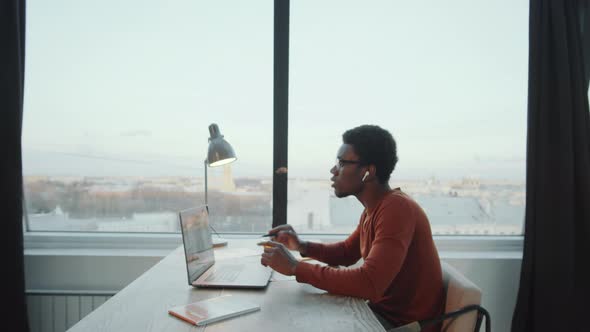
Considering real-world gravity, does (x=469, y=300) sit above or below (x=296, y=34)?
below

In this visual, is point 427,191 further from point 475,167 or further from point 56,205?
point 56,205

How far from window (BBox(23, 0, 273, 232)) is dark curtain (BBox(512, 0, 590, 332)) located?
1.50 m

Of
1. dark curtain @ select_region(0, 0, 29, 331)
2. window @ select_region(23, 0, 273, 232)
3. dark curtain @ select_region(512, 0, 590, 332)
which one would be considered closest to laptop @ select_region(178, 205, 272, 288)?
window @ select_region(23, 0, 273, 232)

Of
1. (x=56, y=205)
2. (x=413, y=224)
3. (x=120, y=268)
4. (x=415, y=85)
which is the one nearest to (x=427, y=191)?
(x=415, y=85)

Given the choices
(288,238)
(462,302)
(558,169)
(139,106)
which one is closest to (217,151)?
(288,238)

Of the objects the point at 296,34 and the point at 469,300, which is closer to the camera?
the point at 469,300

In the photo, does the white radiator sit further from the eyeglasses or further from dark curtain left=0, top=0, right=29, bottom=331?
the eyeglasses

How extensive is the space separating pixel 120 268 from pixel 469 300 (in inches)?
75.5

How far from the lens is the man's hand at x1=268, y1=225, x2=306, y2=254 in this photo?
1870mm

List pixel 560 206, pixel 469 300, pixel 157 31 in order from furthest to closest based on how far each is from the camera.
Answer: pixel 157 31, pixel 560 206, pixel 469 300

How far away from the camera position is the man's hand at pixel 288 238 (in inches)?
73.6

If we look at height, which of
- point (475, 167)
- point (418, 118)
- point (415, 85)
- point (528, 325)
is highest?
point (415, 85)

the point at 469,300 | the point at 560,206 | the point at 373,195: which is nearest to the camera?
the point at 469,300

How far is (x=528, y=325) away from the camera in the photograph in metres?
2.38
